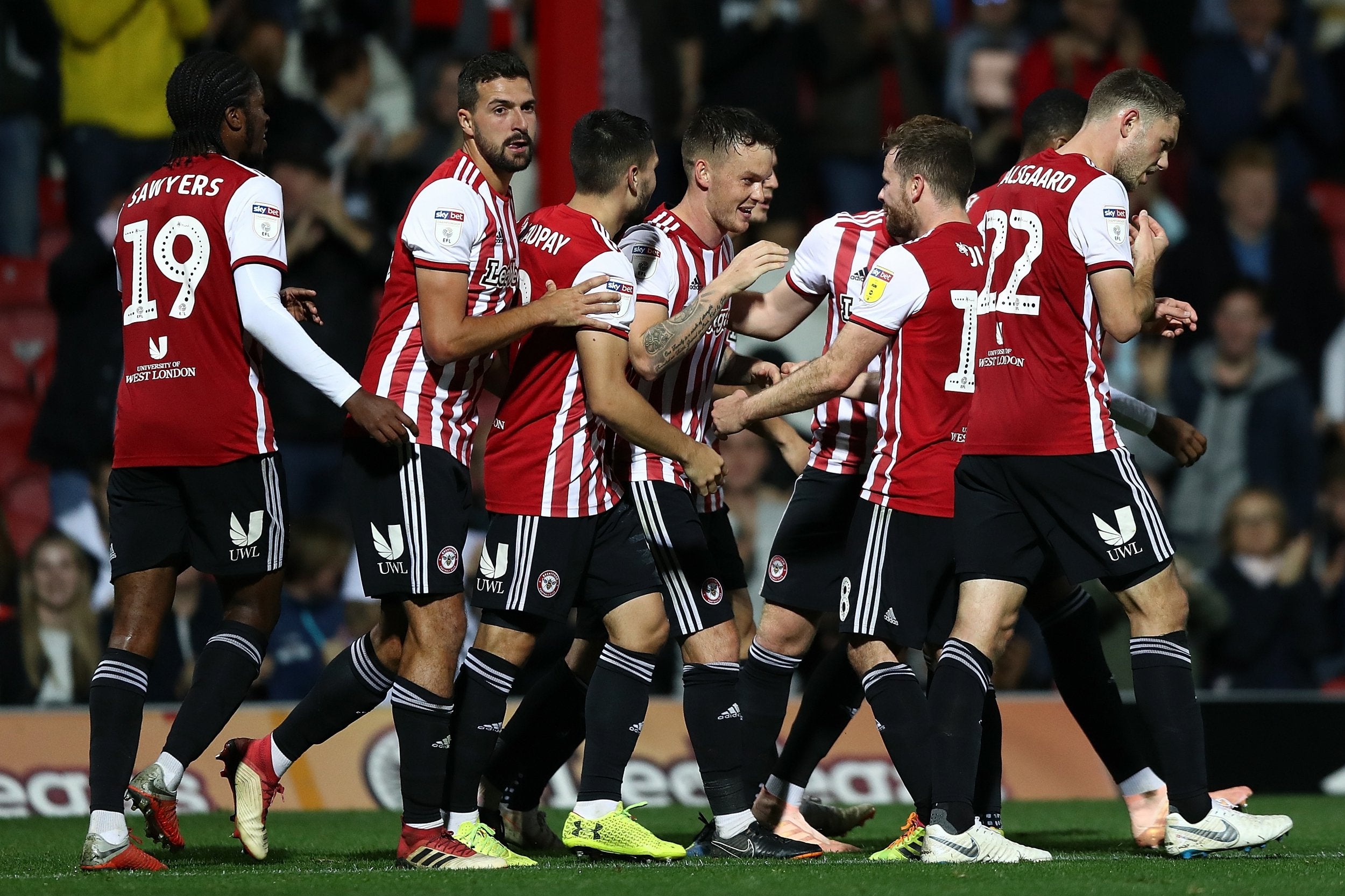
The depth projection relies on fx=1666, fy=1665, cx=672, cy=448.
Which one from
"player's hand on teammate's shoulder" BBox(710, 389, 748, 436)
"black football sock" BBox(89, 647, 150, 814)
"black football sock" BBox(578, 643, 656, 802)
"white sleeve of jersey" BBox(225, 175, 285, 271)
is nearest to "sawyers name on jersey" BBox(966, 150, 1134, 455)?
"player's hand on teammate's shoulder" BBox(710, 389, 748, 436)

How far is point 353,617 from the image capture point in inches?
334

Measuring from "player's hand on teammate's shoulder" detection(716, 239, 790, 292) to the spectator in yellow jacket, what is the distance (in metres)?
5.05

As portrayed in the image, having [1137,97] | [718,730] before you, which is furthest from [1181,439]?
[718,730]

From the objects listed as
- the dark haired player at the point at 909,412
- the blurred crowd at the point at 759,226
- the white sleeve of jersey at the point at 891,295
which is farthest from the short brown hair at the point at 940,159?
the blurred crowd at the point at 759,226

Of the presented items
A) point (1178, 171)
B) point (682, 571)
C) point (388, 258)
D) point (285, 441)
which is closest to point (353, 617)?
point (285, 441)

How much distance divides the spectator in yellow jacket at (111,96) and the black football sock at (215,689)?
486cm

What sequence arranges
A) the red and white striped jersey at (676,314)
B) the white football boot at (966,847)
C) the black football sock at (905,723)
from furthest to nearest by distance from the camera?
the red and white striped jersey at (676,314), the black football sock at (905,723), the white football boot at (966,847)

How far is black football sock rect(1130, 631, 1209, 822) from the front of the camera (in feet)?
15.6

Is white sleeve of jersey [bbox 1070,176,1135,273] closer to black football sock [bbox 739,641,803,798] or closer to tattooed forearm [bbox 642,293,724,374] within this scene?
tattooed forearm [bbox 642,293,724,374]

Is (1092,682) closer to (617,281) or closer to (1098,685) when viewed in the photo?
(1098,685)

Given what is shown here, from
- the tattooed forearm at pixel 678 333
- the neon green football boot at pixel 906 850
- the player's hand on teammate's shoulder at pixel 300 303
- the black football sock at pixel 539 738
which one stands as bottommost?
the neon green football boot at pixel 906 850

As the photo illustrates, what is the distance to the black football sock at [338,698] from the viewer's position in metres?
5.12

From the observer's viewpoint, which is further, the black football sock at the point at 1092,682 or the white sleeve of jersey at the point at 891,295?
the black football sock at the point at 1092,682

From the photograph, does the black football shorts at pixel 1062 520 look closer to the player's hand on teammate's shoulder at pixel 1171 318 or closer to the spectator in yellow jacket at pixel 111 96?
the player's hand on teammate's shoulder at pixel 1171 318
